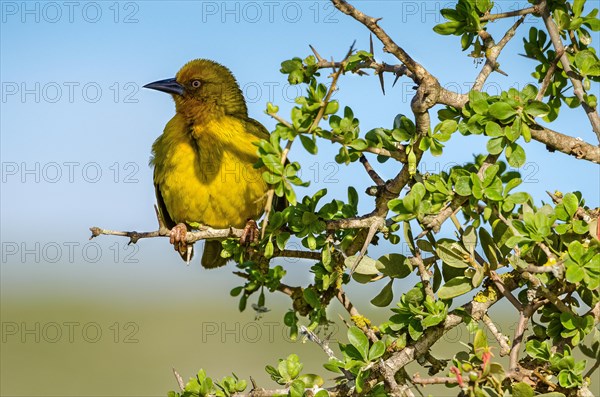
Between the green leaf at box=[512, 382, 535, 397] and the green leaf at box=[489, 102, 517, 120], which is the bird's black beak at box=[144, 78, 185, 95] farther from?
the green leaf at box=[512, 382, 535, 397]

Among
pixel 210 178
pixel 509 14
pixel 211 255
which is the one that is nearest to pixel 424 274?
pixel 509 14

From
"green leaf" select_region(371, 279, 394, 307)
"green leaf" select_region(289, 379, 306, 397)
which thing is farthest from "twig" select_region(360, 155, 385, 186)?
"green leaf" select_region(289, 379, 306, 397)

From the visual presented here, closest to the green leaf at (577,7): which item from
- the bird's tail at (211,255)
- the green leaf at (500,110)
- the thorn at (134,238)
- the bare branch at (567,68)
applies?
the bare branch at (567,68)

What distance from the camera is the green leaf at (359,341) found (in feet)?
8.04

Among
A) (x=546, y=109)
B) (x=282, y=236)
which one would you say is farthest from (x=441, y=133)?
(x=282, y=236)

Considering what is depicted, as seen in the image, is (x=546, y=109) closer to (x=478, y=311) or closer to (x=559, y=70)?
(x=559, y=70)

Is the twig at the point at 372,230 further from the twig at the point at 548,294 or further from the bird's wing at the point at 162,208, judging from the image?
the bird's wing at the point at 162,208

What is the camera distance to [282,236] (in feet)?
9.39

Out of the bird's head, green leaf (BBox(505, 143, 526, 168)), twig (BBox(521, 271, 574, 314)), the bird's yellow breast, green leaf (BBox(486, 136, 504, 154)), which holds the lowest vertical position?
twig (BBox(521, 271, 574, 314))

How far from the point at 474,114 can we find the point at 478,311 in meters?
0.63

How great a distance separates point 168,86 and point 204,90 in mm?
245

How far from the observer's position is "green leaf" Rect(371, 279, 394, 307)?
273 centimetres

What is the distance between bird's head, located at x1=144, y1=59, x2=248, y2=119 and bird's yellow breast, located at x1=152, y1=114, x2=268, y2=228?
10.4 inches

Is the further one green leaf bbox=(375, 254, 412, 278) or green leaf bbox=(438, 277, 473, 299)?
green leaf bbox=(375, 254, 412, 278)
